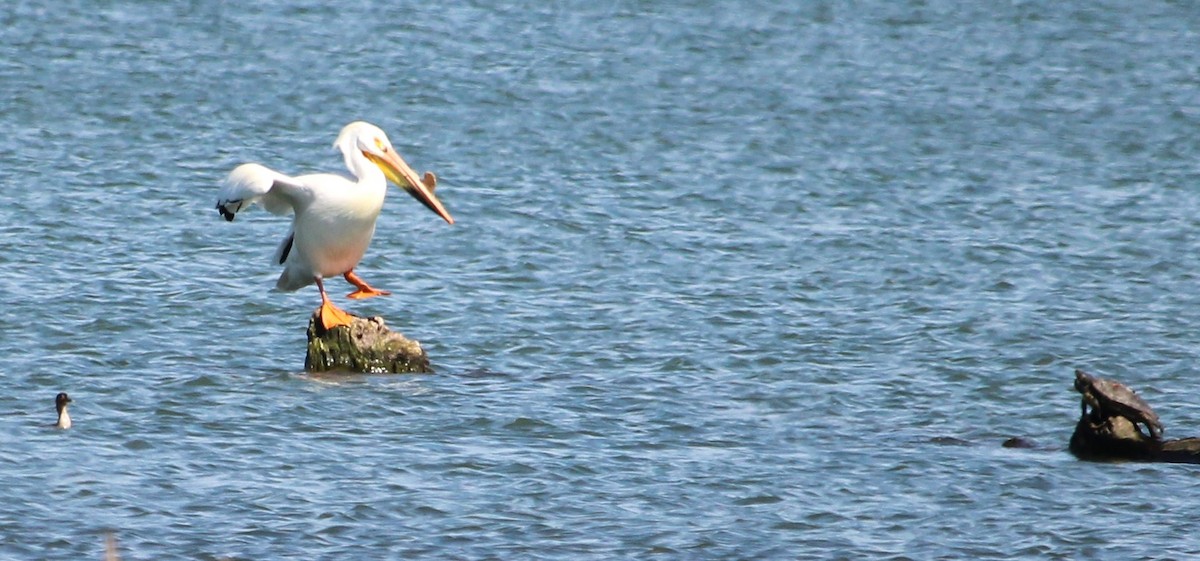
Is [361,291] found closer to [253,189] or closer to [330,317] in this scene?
[330,317]

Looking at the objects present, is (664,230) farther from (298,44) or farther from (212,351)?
(298,44)

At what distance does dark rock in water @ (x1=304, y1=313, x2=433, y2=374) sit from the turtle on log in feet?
11.0

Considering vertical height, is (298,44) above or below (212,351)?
above

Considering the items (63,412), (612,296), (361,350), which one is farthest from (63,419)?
(612,296)

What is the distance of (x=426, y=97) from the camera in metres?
20.6

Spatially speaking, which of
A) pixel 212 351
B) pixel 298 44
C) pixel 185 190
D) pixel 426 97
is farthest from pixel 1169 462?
pixel 298 44

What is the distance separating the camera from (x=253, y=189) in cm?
929

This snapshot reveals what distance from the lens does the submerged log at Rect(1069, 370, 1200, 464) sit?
8156mm

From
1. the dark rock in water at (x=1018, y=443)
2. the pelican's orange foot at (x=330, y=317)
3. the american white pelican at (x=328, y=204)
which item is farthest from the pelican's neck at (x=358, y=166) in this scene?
the dark rock in water at (x=1018, y=443)

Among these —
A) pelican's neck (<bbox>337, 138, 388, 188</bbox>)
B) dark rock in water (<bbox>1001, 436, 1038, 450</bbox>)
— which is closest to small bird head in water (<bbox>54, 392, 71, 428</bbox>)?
pelican's neck (<bbox>337, 138, 388, 188</bbox>)

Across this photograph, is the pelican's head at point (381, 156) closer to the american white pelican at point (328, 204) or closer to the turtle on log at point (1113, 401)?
the american white pelican at point (328, 204)

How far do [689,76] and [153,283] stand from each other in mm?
11365

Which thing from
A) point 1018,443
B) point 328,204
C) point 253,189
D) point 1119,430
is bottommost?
point 1018,443

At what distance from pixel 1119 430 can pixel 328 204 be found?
3947 millimetres
